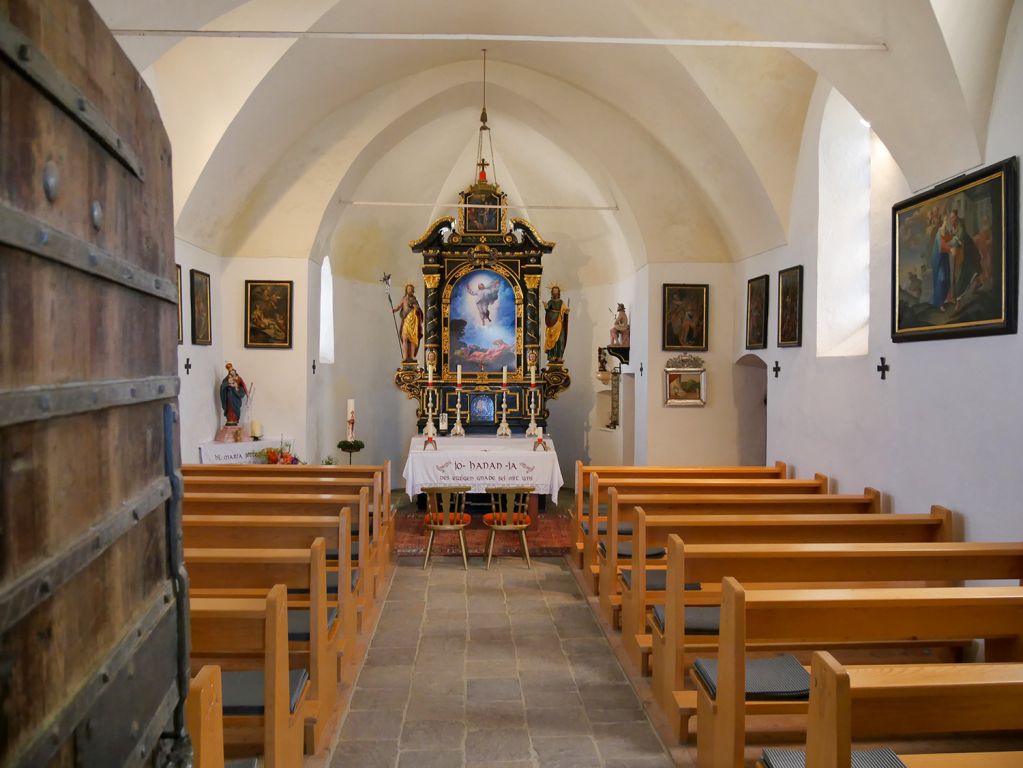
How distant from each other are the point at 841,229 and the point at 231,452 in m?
7.41

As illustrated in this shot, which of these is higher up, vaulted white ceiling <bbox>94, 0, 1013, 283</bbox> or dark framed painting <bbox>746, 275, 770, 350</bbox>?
vaulted white ceiling <bbox>94, 0, 1013, 283</bbox>

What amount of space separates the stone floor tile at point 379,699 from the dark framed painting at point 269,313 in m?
6.10

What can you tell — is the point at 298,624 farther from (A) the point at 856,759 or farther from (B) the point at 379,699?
(A) the point at 856,759

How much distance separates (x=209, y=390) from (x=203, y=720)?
788cm

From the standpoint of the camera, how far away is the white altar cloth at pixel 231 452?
8.83 meters

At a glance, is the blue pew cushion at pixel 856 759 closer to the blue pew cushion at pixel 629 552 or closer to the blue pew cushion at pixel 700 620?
the blue pew cushion at pixel 700 620

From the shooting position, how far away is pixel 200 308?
28.9 ft

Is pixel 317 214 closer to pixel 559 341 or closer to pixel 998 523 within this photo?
pixel 559 341

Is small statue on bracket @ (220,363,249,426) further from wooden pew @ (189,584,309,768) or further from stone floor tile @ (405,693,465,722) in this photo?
wooden pew @ (189,584,309,768)

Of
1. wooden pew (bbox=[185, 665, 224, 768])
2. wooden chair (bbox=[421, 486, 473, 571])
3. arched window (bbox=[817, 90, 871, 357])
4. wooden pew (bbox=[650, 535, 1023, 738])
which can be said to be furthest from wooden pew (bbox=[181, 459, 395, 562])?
wooden pew (bbox=[185, 665, 224, 768])

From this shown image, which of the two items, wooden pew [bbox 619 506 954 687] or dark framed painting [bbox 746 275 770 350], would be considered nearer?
wooden pew [bbox 619 506 954 687]

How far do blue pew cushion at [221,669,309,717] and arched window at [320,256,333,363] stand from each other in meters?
9.18

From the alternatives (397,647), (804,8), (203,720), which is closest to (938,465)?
(804,8)

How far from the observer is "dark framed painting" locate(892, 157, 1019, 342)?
4.51 m
